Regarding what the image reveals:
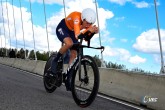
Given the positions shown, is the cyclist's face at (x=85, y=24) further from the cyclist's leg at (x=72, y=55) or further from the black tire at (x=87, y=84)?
the cyclist's leg at (x=72, y=55)

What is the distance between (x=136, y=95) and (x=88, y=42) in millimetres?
2765

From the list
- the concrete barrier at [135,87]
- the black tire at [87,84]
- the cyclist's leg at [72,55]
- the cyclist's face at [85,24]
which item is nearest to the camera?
the black tire at [87,84]

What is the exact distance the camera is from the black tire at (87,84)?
7.12m

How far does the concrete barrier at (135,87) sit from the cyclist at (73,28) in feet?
6.98

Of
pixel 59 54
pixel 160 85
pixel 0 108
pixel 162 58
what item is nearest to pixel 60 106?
pixel 0 108

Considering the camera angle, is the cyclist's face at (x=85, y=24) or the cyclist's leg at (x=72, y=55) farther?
the cyclist's leg at (x=72, y=55)

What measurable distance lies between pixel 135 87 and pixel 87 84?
2.89m

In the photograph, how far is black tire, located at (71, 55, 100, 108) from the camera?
23.4 ft

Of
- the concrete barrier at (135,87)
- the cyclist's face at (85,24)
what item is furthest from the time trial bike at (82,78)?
the concrete barrier at (135,87)

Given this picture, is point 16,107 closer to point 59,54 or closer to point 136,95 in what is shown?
point 59,54

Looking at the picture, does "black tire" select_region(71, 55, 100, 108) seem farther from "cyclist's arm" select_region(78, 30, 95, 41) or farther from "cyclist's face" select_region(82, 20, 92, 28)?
"cyclist's face" select_region(82, 20, 92, 28)

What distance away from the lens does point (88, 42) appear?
302 inches

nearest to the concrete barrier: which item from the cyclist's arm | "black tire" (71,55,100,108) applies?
"black tire" (71,55,100,108)

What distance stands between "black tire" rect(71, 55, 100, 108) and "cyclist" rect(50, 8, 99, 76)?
541 mm
